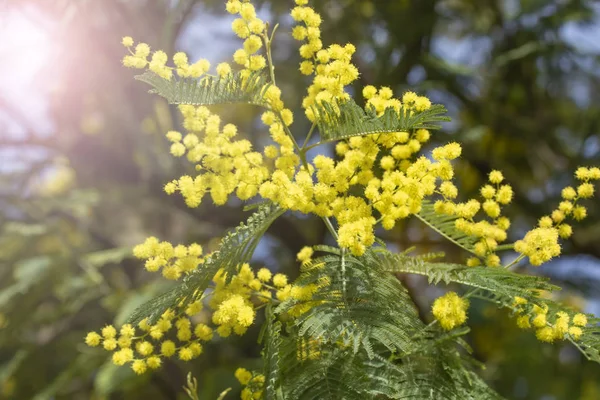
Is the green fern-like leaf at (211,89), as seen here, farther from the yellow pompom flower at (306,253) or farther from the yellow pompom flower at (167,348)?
the yellow pompom flower at (167,348)

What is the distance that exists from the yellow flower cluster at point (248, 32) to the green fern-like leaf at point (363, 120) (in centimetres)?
15

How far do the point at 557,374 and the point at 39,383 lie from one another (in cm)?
323

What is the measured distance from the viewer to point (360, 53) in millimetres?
3402

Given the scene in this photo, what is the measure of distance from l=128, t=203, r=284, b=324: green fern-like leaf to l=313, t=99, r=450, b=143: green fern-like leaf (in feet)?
0.62

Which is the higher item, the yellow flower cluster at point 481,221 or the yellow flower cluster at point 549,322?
the yellow flower cluster at point 481,221

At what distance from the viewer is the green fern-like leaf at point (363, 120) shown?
988 mm

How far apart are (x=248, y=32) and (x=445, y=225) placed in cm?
58

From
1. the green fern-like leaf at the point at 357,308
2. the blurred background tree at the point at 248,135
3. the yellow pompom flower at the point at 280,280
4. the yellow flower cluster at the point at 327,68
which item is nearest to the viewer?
the green fern-like leaf at the point at 357,308

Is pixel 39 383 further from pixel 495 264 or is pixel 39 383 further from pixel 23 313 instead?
pixel 495 264

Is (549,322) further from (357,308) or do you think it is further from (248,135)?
(248,135)

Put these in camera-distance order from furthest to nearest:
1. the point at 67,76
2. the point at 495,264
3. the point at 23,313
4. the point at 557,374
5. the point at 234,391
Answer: the point at 67,76, the point at 557,374, the point at 23,313, the point at 234,391, the point at 495,264

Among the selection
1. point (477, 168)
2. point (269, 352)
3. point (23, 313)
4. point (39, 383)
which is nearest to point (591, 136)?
point (477, 168)

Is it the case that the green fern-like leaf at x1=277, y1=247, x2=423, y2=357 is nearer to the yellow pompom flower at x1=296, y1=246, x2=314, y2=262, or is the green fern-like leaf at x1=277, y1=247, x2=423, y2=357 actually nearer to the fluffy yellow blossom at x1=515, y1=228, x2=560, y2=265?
the yellow pompom flower at x1=296, y1=246, x2=314, y2=262

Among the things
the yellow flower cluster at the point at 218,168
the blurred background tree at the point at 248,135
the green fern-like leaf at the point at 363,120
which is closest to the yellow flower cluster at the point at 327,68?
the green fern-like leaf at the point at 363,120
